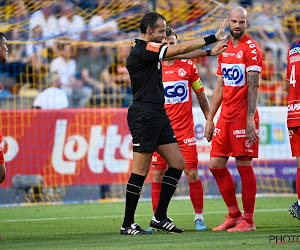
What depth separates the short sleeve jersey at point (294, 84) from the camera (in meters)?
7.46

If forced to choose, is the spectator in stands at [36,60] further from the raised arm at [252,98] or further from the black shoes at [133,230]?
the black shoes at [133,230]

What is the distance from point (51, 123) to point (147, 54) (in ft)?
20.3

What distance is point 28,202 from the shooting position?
12.6 metres

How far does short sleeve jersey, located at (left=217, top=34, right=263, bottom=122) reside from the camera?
24.8ft

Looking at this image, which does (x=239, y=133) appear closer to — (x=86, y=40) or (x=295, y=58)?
(x=295, y=58)

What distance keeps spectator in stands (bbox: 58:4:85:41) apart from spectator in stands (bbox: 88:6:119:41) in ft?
0.70

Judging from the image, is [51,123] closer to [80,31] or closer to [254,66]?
[80,31]

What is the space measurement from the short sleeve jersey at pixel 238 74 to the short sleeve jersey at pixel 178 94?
55 cm

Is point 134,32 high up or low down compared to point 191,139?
up

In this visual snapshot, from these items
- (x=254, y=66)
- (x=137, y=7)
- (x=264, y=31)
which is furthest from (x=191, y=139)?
(x=264, y=31)

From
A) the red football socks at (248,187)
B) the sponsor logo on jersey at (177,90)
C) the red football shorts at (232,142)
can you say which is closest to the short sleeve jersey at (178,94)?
the sponsor logo on jersey at (177,90)

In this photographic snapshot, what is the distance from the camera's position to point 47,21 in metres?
13.4

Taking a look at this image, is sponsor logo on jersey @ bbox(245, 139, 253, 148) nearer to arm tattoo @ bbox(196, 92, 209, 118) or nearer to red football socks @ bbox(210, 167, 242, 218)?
red football socks @ bbox(210, 167, 242, 218)

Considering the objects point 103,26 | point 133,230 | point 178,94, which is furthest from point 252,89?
point 103,26
